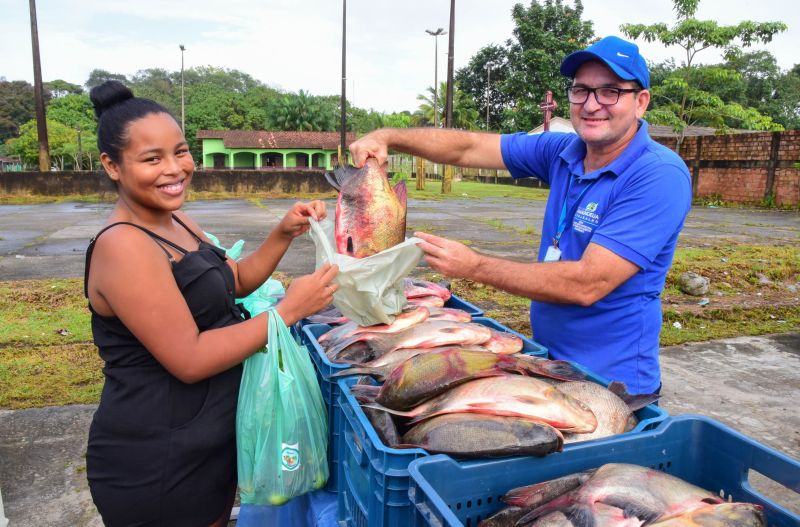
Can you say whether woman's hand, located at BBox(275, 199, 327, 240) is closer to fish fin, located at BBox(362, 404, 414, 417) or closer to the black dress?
the black dress

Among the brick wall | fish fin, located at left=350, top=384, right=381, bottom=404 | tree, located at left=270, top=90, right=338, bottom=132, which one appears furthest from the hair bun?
tree, located at left=270, top=90, right=338, bottom=132

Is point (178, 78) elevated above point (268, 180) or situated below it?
above

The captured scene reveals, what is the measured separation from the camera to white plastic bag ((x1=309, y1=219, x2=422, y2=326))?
2.23 metres

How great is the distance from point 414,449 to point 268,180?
21.7 metres

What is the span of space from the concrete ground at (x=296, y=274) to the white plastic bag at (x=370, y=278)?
1850mm

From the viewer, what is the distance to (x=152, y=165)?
187 cm

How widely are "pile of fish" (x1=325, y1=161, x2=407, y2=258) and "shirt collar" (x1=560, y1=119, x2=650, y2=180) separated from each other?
78 cm

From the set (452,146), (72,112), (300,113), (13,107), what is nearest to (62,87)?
(13,107)

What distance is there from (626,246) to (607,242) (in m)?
0.07

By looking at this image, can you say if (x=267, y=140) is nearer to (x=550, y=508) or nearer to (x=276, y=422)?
(x=276, y=422)

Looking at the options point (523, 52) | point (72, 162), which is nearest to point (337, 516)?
point (523, 52)

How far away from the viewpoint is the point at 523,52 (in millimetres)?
43062

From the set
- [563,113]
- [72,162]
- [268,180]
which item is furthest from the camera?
[72,162]

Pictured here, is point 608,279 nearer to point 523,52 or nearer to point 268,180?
point 268,180
